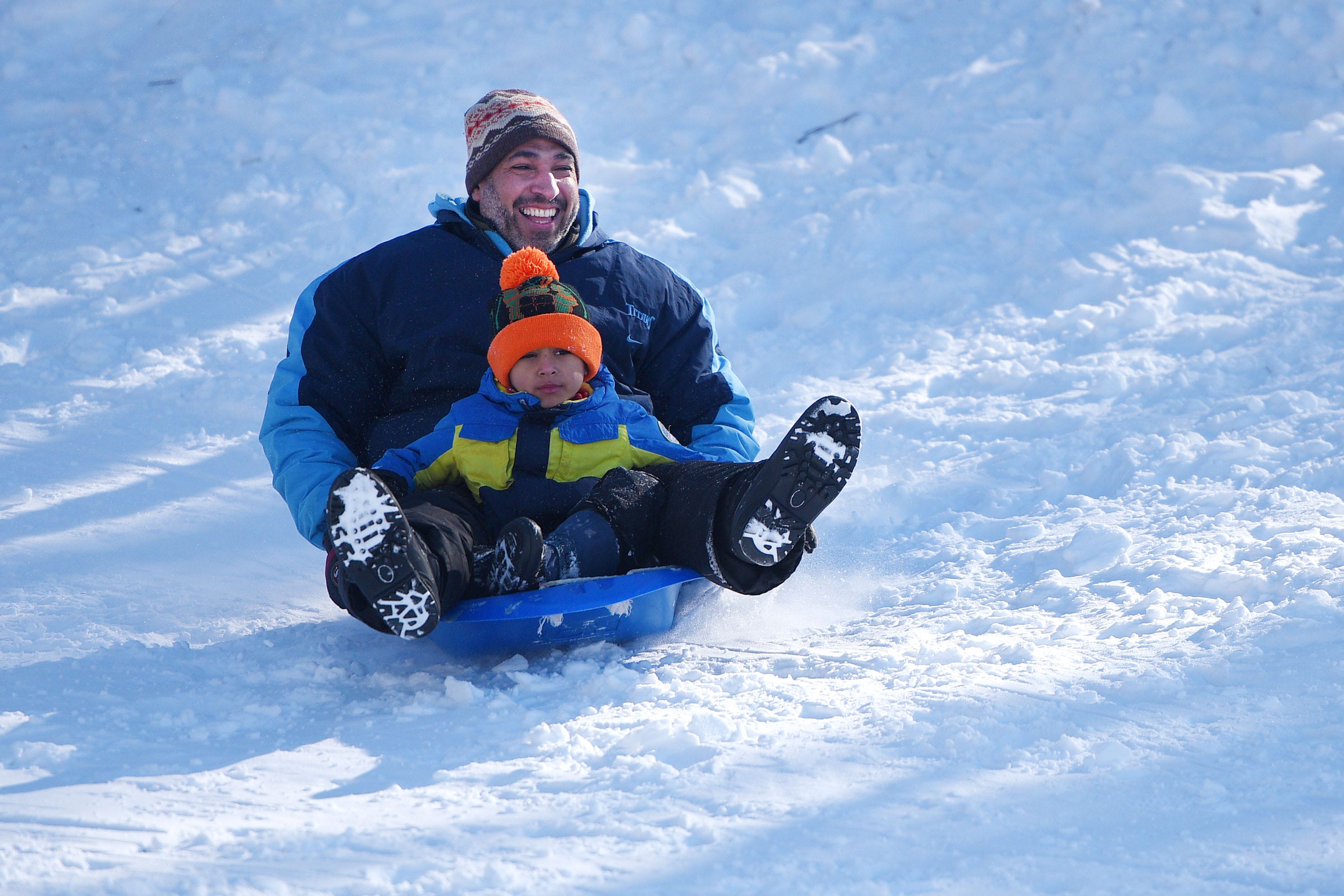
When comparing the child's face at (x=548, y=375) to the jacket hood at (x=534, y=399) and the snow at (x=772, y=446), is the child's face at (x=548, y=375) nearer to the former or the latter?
the jacket hood at (x=534, y=399)

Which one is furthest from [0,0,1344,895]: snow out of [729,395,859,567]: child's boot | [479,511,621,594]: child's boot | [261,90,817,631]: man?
[261,90,817,631]: man

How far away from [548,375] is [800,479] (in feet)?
2.23

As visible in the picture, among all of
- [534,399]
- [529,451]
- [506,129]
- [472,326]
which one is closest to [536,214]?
[506,129]

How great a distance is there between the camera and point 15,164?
5.27m

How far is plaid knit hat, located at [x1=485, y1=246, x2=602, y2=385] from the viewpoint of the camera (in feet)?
8.25

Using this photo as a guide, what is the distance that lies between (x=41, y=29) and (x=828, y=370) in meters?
4.67

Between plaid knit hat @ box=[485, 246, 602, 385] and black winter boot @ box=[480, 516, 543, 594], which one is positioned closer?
black winter boot @ box=[480, 516, 543, 594]

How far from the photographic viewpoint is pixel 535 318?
2523 millimetres

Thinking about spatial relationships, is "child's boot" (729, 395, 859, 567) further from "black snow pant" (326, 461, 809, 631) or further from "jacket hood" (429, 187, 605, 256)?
"jacket hood" (429, 187, 605, 256)

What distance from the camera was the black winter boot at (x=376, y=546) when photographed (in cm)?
195

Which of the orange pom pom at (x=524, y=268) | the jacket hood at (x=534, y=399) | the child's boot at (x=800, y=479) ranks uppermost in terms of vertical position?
the orange pom pom at (x=524, y=268)

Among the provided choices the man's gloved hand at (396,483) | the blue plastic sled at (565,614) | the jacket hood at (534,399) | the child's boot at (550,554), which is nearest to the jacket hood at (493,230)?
the jacket hood at (534,399)

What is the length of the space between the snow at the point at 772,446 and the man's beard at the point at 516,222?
1.02 metres

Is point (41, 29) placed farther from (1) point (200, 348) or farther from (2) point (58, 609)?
(2) point (58, 609)
